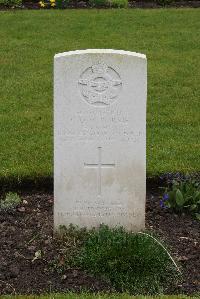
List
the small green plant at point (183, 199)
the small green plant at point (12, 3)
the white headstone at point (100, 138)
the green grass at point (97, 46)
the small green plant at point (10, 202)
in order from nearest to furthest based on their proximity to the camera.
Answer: the white headstone at point (100, 138) < the small green plant at point (183, 199) < the small green plant at point (10, 202) < the green grass at point (97, 46) < the small green plant at point (12, 3)

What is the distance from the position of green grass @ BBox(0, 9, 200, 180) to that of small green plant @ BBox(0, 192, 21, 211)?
1.50 ft

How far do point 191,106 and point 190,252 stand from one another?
380cm

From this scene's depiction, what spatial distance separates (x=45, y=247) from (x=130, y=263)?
2.48ft

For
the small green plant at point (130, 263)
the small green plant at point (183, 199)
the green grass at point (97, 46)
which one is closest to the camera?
the small green plant at point (130, 263)

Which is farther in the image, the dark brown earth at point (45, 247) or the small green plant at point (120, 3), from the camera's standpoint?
the small green plant at point (120, 3)

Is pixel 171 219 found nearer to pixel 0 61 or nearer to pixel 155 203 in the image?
pixel 155 203

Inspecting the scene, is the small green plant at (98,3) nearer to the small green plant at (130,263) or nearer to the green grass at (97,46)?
the green grass at (97,46)

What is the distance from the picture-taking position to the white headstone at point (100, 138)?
546 centimetres

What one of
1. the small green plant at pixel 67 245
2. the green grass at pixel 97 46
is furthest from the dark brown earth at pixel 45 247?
the green grass at pixel 97 46

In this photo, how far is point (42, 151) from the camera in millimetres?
7547

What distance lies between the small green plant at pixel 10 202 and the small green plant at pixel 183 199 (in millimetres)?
1219

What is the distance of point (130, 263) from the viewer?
5.22 metres

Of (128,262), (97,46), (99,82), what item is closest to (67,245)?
(128,262)

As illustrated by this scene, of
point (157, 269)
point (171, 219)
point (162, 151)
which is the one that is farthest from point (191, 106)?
point (157, 269)
